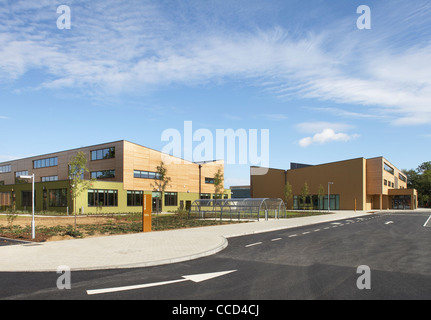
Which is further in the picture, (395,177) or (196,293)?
(395,177)

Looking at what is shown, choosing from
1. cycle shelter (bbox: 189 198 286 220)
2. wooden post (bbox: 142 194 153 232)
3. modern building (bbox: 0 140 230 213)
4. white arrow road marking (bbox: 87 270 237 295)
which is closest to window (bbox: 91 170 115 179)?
modern building (bbox: 0 140 230 213)

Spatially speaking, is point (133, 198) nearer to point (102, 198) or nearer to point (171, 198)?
point (102, 198)

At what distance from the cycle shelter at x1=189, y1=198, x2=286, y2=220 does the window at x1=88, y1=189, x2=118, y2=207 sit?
14.3 metres

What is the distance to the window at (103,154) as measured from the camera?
1731 inches

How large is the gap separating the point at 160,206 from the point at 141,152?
8.42 metres

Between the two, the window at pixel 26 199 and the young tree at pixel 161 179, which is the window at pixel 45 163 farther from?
the young tree at pixel 161 179

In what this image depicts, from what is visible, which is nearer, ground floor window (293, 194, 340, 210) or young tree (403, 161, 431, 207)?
ground floor window (293, 194, 340, 210)

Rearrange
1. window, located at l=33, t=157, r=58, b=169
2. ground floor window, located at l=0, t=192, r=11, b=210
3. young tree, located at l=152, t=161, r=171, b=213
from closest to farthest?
1. young tree, located at l=152, t=161, r=171, b=213
2. ground floor window, located at l=0, t=192, r=11, b=210
3. window, located at l=33, t=157, r=58, b=169

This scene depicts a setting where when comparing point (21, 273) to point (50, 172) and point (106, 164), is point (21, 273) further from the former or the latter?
point (50, 172)

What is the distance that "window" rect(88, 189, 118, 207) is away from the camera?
39.0 m

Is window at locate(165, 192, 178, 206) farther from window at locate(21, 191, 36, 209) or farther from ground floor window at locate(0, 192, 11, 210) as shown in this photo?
ground floor window at locate(0, 192, 11, 210)

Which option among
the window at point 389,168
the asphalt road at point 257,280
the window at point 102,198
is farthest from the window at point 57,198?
the window at point 389,168

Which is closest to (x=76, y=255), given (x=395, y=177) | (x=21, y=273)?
(x=21, y=273)
